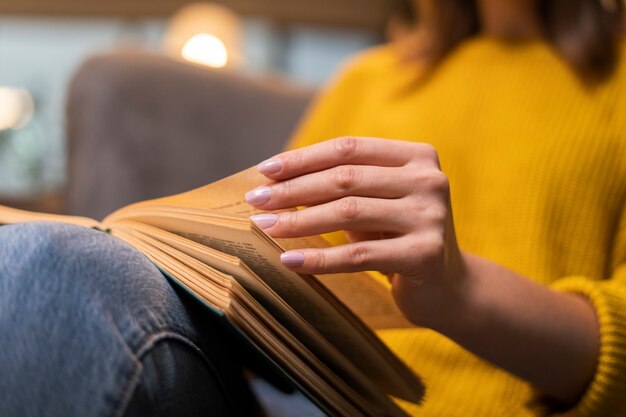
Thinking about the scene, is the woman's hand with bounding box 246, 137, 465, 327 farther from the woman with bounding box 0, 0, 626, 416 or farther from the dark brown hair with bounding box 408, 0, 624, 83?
the dark brown hair with bounding box 408, 0, 624, 83

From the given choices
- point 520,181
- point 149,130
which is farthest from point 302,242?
point 149,130

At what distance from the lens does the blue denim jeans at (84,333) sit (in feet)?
1.08

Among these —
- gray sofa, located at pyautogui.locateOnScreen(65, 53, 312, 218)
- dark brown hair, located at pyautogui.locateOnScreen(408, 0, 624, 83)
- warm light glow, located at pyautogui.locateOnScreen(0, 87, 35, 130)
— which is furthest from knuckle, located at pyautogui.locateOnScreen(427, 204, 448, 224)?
warm light glow, located at pyautogui.locateOnScreen(0, 87, 35, 130)

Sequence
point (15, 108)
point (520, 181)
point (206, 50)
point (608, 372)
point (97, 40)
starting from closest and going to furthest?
point (608, 372) → point (520, 181) → point (206, 50) → point (15, 108) → point (97, 40)

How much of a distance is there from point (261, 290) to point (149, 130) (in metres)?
0.71

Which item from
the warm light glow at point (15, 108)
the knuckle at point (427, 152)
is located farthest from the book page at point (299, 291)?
the warm light glow at point (15, 108)

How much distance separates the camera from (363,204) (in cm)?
39

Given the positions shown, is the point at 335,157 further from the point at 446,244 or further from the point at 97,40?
the point at 97,40

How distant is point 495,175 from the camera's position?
75 cm

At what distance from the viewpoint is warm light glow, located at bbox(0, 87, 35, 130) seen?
3.75m

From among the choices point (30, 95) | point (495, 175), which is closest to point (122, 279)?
point (495, 175)

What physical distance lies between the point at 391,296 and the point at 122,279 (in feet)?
0.70

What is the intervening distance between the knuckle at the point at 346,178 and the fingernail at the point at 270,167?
0.03m

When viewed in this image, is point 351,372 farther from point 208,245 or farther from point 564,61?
point 564,61
